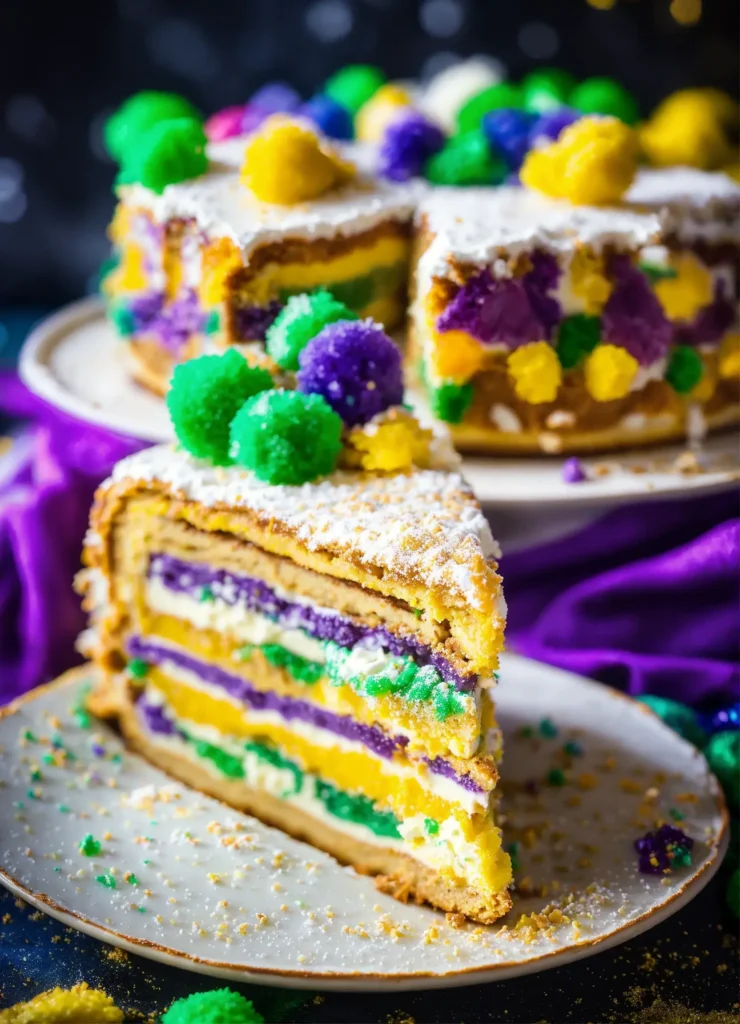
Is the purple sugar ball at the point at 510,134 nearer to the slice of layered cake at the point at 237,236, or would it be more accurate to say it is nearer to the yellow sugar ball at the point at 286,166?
the slice of layered cake at the point at 237,236

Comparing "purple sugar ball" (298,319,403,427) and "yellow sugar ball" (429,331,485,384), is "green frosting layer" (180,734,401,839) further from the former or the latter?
"yellow sugar ball" (429,331,485,384)

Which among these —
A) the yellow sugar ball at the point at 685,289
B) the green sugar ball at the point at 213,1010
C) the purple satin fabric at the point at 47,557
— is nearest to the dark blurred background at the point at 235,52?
the yellow sugar ball at the point at 685,289

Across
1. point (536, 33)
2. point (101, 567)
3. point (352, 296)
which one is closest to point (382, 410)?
point (101, 567)

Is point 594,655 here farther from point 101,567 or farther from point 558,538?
point 101,567

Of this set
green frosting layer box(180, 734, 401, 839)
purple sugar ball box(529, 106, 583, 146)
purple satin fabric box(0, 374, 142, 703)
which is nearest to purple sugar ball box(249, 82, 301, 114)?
purple sugar ball box(529, 106, 583, 146)

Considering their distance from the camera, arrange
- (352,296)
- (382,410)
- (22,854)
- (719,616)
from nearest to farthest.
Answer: (22,854) → (382,410) → (719,616) → (352,296)

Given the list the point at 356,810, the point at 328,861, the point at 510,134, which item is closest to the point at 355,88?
the point at 510,134
